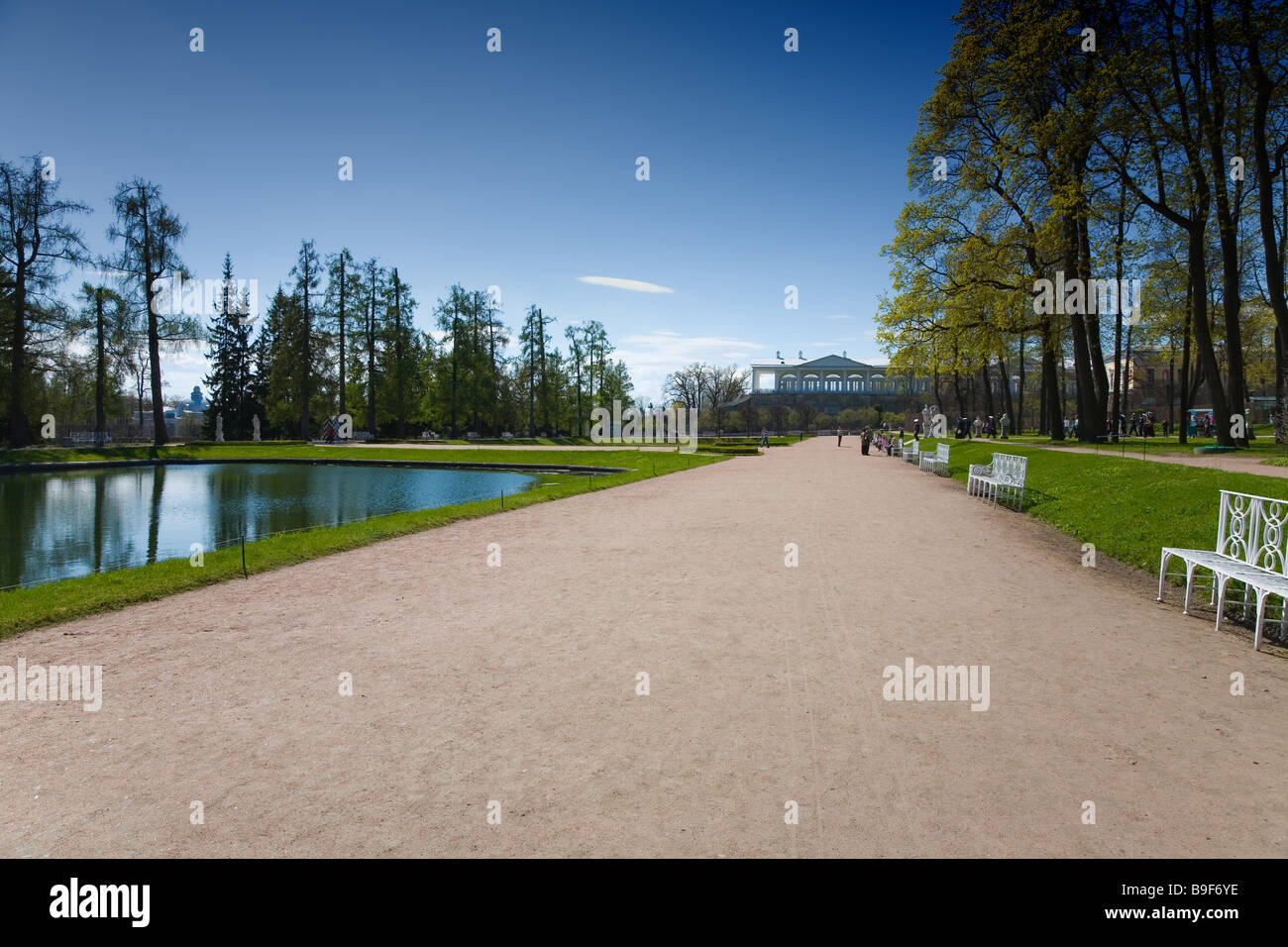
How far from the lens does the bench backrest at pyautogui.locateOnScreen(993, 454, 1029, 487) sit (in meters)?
15.2

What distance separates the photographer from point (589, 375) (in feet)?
228

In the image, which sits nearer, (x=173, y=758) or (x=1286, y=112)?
(x=173, y=758)

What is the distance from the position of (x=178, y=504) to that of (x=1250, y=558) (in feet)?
76.1

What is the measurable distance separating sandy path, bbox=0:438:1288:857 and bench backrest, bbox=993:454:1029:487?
23.8ft

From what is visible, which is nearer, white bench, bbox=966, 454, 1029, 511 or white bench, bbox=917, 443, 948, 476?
white bench, bbox=966, 454, 1029, 511

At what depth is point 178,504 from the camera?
66.3 ft

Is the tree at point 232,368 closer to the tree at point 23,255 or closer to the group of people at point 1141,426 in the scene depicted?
the tree at point 23,255

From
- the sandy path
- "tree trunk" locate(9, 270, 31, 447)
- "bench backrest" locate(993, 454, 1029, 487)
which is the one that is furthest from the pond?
"bench backrest" locate(993, 454, 1029, 487)

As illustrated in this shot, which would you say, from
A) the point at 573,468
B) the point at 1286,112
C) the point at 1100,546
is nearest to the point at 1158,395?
the point at 1286,112

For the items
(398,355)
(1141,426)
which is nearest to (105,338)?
(398,355)

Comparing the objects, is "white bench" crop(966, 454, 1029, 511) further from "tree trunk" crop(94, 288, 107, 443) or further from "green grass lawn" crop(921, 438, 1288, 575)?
"tree trunk" crop(94, 288, 107, 443)
